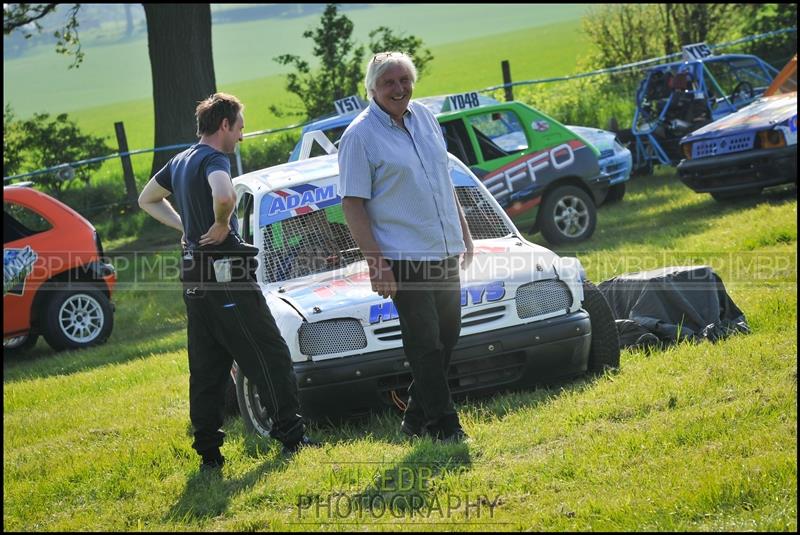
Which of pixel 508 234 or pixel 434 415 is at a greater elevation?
pixel 508 234

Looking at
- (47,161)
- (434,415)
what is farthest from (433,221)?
(47,161)

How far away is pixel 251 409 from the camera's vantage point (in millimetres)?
6445

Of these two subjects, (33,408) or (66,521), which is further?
(33,408)

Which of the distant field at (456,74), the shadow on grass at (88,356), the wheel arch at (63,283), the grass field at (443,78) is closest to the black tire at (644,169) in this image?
the shadow on grass at (88,356)

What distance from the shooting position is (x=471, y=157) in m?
13.2

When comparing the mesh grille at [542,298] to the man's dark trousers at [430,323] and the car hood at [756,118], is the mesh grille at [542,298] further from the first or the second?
the car hood at [756,118]

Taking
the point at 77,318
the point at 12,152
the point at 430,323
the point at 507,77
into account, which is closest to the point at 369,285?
the point at 430,323

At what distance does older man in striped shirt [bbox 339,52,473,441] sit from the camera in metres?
5.51

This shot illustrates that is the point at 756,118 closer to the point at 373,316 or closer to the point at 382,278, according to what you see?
the point at 373,316

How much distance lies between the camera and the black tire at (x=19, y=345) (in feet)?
39.6

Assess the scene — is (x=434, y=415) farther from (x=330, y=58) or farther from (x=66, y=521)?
(x=330, y=58)

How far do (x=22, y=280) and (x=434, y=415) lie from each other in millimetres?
6760

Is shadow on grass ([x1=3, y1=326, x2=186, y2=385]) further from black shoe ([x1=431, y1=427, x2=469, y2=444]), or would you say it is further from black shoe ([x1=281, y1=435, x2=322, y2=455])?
black shoe ([x1=431, y1=427, x2=469, y2=444])

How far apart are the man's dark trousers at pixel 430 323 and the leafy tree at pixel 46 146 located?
15.7 meters
